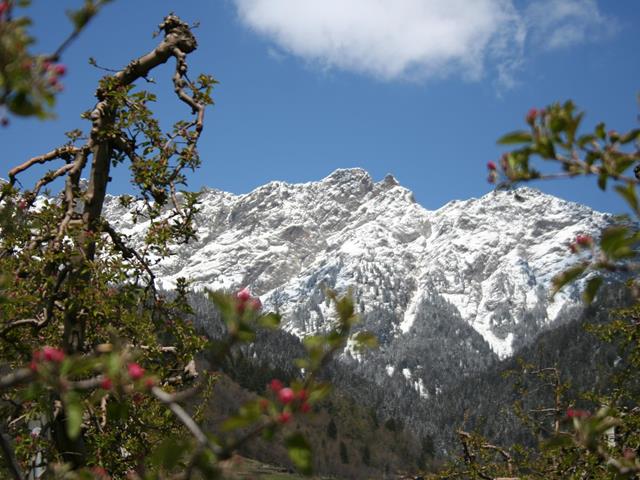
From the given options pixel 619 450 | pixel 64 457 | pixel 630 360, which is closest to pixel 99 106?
pixel 64 457

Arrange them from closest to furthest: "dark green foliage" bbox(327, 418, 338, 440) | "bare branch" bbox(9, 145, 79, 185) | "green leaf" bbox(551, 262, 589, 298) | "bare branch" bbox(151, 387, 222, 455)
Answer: "bare branch" bbox(151, 387, 222, 455) → "green leaf" bbox(551, 262, 589, 298) → "bare branch" bbox(9, 145, 79, 185) → "dark green foliage" bbox(327, 418, 338, 440)

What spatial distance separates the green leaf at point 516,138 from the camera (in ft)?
8.23

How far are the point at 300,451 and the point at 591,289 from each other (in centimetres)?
163

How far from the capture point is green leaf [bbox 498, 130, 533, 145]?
2.51m

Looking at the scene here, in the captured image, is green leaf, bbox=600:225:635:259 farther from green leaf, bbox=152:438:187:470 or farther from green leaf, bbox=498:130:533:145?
green leaf, bbox=152:438:187:470

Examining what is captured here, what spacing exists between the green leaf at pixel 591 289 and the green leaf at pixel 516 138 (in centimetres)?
70

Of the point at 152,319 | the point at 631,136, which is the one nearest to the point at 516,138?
the point at 631,136

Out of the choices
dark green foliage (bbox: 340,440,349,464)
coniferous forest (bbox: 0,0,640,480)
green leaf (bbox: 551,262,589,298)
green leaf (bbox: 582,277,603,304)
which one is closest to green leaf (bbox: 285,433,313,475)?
coniferous forest (bbox: 0,0,640,480)

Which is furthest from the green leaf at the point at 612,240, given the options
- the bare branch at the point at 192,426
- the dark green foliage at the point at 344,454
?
the dark green foliage at the point at 344,454

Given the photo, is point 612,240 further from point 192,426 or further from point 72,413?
point 72,413

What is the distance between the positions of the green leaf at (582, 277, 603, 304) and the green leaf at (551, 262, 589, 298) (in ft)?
0.32

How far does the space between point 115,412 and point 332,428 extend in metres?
191

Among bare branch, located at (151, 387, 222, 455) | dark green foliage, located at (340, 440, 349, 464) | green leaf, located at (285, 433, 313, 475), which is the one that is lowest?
dark green foliage, located at (340, 440, 349, 464)

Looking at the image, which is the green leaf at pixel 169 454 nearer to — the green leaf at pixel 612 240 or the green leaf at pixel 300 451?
the green leaf at pixel 300 451
